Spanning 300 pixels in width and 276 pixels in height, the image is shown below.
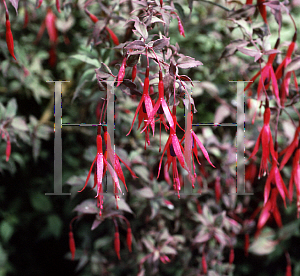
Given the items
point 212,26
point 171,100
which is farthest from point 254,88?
point 171,100

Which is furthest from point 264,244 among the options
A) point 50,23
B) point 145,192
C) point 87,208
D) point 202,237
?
point 50,23

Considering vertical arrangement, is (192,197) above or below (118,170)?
below

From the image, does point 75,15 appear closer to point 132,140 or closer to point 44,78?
point 44,78

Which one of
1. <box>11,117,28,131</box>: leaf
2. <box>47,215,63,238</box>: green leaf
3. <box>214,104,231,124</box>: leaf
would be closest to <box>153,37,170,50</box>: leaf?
<box>11,117,28,131</box>: leaf

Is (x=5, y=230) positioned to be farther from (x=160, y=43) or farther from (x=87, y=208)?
(x=160, y=43)

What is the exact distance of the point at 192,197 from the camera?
106cm

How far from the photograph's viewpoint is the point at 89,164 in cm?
109

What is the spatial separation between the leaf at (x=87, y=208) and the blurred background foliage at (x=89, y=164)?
44 mm

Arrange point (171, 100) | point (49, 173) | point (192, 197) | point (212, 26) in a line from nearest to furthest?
point (171, 100) < point (192, 197) < point (212, 26) < point (49, 173)

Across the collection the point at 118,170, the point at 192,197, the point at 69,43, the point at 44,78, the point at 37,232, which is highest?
the point at 69,43

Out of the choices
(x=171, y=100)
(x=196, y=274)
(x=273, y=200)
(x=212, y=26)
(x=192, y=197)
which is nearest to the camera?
(x=171, y=100)

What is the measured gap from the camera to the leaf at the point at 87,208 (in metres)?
0.73

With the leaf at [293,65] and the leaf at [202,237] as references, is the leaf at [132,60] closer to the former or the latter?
the leaf at [293,65]

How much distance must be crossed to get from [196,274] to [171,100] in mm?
658
